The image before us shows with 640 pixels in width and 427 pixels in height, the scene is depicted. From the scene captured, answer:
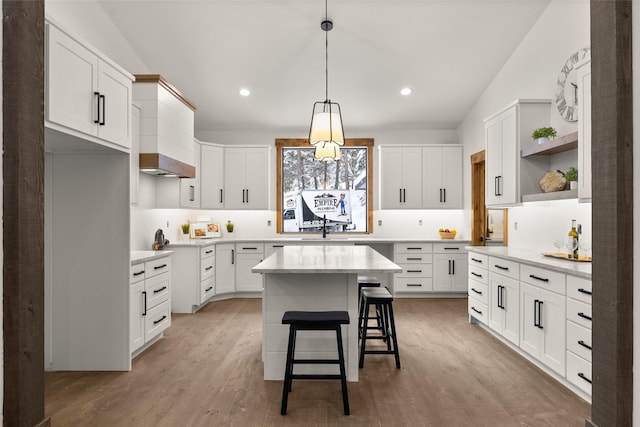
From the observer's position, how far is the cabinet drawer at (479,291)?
4051 millimetres

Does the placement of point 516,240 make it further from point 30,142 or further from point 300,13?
point 30,142

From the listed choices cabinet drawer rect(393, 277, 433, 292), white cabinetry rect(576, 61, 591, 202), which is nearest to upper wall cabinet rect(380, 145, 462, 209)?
cabinet drawer rect(393, 277, 433, 292)

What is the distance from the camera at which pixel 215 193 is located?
19.9 feet

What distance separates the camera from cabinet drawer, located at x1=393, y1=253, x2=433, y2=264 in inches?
229

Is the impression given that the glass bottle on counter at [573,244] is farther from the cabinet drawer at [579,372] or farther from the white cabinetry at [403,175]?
the white cabinetry at [403,175]

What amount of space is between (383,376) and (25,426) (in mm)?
2435

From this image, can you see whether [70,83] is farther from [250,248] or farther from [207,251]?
[250,248]

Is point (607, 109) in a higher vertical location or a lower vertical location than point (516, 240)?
higher

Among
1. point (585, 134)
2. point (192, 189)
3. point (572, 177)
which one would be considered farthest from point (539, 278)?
point (192, 189)

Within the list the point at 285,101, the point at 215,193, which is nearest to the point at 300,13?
the point at 285,101

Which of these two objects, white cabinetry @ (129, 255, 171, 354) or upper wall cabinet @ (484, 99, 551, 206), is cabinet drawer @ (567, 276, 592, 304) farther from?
white cabinetry @ (129, 255, 171, 354)

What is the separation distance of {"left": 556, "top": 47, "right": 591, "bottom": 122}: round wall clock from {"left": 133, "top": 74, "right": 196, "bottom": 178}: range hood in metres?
4.10

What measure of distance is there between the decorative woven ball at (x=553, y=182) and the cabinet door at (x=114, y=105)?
12.2 feet

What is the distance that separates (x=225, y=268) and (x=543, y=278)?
4224 millimetres
